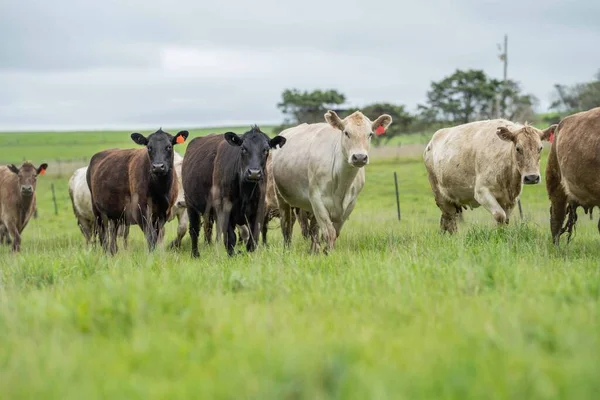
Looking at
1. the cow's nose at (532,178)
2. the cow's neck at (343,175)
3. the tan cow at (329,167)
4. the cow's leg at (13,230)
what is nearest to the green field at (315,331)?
the cow's nose at (532,178)

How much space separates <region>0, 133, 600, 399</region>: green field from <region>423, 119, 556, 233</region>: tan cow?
3.36 meters

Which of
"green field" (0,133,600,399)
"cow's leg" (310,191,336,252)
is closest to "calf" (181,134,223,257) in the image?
"cow's leg" (310,191,336,252)

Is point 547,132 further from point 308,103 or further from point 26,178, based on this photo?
point 308,103

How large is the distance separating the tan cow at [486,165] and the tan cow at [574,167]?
36cm

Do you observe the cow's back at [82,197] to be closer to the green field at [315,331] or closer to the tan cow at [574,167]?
the green field at [315,331]

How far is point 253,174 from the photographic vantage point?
30.0ft

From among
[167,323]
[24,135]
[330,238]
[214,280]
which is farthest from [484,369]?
[24,135]

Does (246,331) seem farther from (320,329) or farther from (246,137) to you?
(246,137)

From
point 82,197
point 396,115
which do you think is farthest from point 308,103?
point 82,197

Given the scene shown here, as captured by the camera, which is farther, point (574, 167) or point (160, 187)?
point (160, 187)

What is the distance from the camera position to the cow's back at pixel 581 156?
8.39 metres

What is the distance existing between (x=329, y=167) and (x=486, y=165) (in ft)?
8.62

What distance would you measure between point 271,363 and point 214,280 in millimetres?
2700

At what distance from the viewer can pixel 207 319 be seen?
4.37 metres
